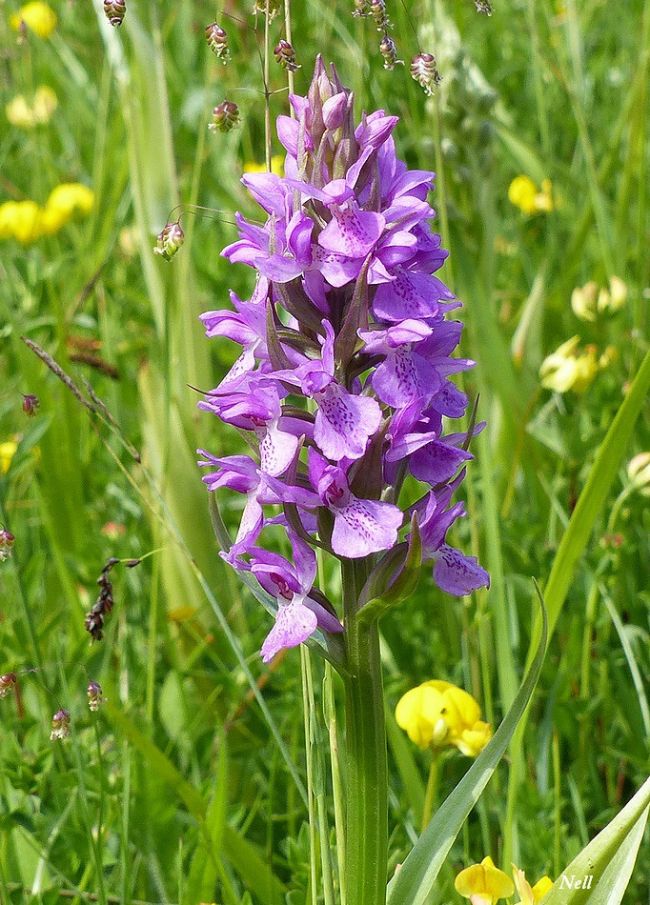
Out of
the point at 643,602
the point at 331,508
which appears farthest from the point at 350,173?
the point at 643,602

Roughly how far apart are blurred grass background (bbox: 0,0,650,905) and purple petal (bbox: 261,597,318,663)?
0.19 metres

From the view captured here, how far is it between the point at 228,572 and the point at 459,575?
1035 millimetres

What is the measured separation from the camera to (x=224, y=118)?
1.01 m

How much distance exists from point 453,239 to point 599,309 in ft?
0.98

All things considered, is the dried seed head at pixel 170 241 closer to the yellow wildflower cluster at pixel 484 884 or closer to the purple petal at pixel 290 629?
the purple petal at pixel 290 629

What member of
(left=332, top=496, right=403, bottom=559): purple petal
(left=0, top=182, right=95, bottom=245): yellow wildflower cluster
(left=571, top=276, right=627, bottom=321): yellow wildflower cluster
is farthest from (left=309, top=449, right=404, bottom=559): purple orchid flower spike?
(left=0, top=182, right=95, bottom=245): yellow wildflower cluster

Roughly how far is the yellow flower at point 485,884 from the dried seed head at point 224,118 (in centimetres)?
71

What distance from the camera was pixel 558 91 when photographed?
3.29 meters

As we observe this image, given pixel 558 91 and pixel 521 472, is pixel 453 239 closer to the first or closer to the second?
pixel 521 472

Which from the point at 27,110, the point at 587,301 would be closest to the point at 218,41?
the point at 587,301

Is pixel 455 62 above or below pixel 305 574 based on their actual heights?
above

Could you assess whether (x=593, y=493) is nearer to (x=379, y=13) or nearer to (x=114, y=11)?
(x=379, y=13)

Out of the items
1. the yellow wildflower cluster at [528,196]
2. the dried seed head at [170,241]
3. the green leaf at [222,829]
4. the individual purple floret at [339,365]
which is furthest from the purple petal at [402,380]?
the yellow wildflower cluster at [528,196]

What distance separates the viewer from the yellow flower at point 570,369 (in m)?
1.81
